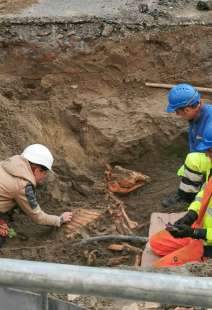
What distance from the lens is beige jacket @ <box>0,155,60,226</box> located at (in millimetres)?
6266

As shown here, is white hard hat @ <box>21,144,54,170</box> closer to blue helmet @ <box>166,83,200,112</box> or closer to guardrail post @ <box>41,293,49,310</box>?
blue helmet @ <box>166,83,200,112</box>

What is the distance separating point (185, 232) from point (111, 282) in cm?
343

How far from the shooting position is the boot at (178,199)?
691cm

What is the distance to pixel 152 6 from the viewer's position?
984 centimetres

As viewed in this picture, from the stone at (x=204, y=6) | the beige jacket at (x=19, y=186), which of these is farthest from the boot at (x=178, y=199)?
the stone at (x=204, y=6)

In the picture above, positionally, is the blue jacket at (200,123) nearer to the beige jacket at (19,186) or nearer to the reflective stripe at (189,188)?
the reflective stripe at (189,188)

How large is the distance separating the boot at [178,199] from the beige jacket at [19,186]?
155 centimetres

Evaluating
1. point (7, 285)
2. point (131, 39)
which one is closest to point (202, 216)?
point (7, 285)

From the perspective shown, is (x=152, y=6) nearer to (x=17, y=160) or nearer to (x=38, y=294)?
(x=17, y=160)

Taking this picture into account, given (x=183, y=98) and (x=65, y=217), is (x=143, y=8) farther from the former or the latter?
(x=65, y=217)

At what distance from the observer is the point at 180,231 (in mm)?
5535

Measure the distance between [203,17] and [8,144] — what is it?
392 cm

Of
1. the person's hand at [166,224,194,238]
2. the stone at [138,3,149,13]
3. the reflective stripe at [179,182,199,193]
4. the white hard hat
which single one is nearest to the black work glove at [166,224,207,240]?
the person's hand at [166,224,194,238]

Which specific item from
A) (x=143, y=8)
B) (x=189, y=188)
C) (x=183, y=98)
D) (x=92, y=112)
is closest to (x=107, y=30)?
(x=143, y=8)
